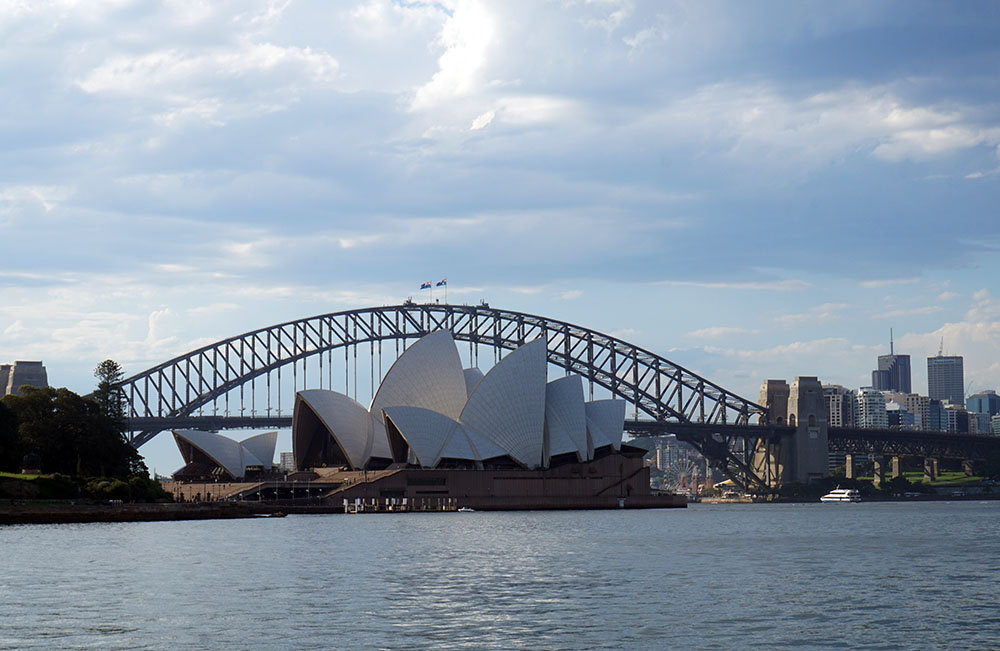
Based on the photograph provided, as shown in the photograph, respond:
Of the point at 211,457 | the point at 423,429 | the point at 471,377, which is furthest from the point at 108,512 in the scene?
the point at 471,377

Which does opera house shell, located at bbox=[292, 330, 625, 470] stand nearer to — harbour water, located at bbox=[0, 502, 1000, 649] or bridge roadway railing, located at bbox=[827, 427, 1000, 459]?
harbour water, located at bbox=[0, 502, 1000, 649]

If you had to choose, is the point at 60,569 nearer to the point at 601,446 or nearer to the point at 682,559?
the point at 682,559

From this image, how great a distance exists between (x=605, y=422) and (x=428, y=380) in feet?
68.4

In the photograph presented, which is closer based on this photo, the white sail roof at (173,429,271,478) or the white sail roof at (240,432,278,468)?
the white sail roof at (173,429,271,478)

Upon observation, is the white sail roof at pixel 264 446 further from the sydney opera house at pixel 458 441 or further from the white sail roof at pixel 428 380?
the white sail roof at pixel 428 380

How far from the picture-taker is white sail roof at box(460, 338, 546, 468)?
118312 mm

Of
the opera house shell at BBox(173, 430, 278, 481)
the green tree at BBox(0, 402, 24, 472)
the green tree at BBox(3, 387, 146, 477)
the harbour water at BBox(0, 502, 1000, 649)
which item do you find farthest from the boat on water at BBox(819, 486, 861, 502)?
the green tree at BBox(0, 402, 24, 472)

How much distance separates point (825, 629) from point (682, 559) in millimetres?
19850

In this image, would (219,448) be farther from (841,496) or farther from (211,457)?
(841,496)

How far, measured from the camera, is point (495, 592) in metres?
37.5

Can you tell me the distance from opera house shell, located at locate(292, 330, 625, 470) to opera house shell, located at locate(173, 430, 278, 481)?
8.02 m

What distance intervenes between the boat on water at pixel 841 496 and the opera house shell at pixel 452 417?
5232 cm

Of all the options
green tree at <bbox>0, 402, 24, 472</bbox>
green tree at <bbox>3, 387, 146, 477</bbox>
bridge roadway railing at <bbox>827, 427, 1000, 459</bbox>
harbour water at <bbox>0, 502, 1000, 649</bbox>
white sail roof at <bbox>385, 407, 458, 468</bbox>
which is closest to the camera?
harbour water at <bbox>0, 502, 1000, 649</bbox>

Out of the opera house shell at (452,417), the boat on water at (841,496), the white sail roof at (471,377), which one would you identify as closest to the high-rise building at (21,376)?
the opera house shell at (452,417)
